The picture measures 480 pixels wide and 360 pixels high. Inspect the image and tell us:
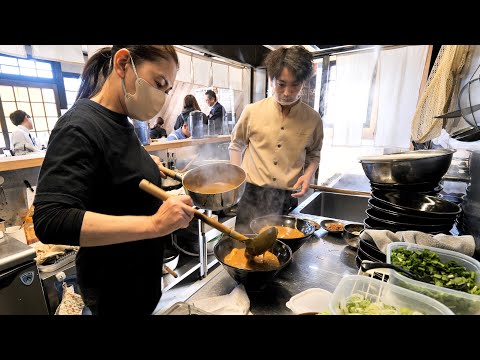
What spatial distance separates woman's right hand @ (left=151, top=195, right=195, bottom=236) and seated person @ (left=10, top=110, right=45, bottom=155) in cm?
401

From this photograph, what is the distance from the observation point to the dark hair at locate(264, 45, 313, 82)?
160cm

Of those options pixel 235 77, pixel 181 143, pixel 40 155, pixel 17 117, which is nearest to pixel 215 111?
pixel 235 77

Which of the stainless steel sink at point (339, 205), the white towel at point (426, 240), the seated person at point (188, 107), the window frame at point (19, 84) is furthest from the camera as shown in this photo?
the window frame at point (19, 84)

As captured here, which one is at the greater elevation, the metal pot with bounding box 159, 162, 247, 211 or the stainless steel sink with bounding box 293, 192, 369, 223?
the metal pot with bounding box 159, 162, 247, 211

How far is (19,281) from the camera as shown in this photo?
146 centimetres

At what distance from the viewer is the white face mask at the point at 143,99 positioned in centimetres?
91

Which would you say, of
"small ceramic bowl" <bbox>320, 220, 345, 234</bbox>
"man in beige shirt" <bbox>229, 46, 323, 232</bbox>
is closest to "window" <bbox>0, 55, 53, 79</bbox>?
"man in beige shirt" <bbox>229, 46, 323, 232</bbox>

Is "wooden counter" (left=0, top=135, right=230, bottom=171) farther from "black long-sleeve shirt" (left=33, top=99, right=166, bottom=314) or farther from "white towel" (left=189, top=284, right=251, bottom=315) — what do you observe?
"white towel" (left=189, top=284, right=251, bottom=315)

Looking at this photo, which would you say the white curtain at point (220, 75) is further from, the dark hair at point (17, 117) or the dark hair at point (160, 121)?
the dark hair at point (17, 117)

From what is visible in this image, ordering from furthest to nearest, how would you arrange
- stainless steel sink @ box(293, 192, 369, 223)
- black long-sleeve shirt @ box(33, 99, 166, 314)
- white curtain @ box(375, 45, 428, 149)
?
white curtain @ box(375, 45, 428, 149) → stainless steel sink @ box(293, 192, 369, 223) → black long-sleeve shirt @ box(33, 99, 166, 314)

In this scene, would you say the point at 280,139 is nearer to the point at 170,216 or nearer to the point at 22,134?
the point at 170,216

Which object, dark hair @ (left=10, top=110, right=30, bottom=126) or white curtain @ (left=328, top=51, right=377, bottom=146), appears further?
dark hair @ (left=10, top=110, right=30, bottom=126)

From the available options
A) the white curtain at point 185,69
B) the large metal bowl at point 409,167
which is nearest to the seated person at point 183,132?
the white curtain at point 185,69

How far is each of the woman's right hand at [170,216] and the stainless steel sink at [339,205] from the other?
68.9 inches
